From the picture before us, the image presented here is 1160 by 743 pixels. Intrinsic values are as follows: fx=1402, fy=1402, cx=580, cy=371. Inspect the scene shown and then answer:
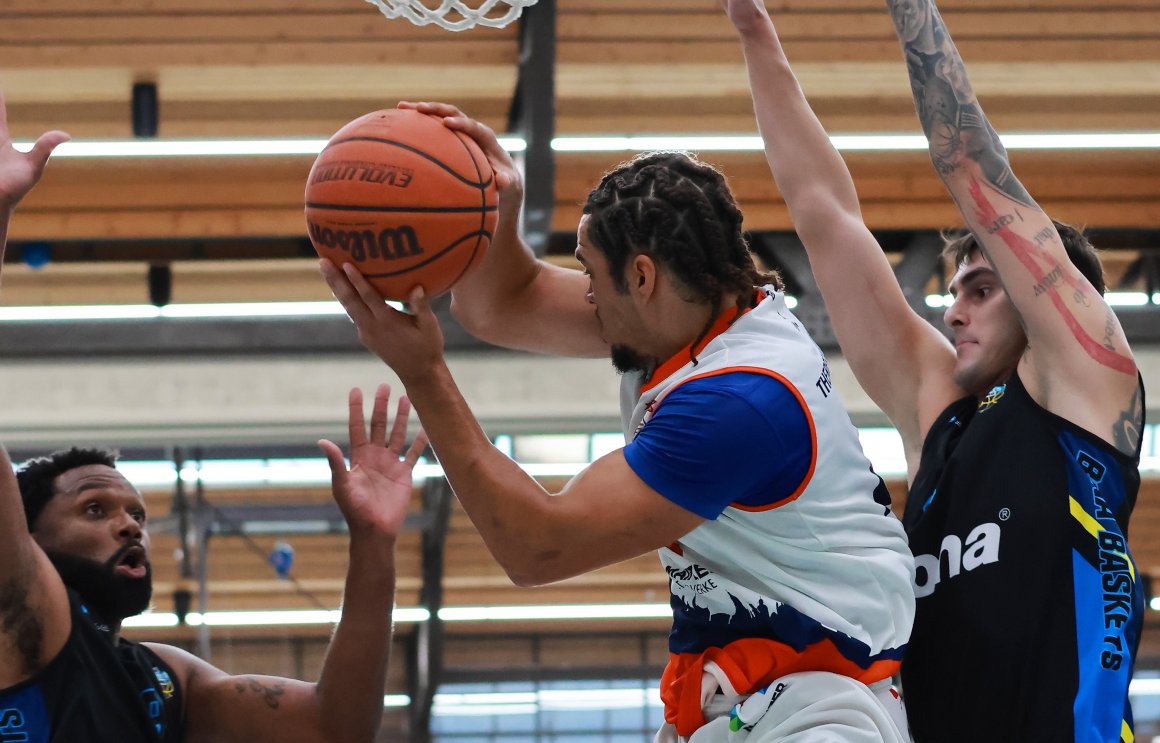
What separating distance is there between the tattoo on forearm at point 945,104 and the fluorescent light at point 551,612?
1219cm

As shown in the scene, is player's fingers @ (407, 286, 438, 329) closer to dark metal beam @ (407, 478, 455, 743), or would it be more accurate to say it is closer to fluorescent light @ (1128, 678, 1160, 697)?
dark metal beam @ (407, 478, 455, 743)

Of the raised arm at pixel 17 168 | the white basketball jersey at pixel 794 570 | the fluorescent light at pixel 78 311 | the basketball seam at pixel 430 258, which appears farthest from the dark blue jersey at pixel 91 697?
the fluorescent light at pixel 78 311

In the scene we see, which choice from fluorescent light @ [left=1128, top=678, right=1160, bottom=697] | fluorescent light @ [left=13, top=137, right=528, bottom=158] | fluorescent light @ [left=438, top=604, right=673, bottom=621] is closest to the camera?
fluorescent light @ [left=13, top=137, right=528, bottom=158]

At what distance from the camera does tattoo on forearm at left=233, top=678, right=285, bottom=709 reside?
3408mm

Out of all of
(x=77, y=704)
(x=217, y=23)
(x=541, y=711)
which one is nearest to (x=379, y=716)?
(x=77, y=704)

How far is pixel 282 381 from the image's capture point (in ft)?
28.4

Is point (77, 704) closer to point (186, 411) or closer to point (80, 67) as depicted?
point (80, 67)

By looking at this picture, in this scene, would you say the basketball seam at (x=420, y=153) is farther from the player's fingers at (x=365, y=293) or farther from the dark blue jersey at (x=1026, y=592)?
the dark blue jersey at (x=1026, y=592)

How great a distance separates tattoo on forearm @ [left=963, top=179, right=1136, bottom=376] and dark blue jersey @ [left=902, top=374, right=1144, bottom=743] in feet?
0.49

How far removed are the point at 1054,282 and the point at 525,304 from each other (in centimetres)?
112

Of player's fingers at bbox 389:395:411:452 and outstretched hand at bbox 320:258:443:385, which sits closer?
outstretched hand at bbox 320:258:443:385

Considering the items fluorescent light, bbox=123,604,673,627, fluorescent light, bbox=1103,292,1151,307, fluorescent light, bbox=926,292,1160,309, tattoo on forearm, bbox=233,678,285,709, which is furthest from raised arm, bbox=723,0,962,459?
fluorescent light, bbox=123,604,673,627

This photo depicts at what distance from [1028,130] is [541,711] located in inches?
357

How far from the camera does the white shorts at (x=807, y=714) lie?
2.32m
